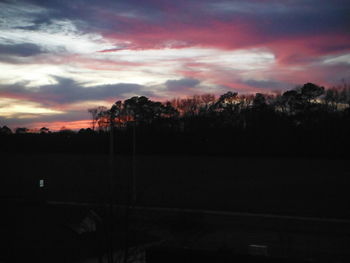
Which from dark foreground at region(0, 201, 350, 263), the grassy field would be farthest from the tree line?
dark foreground at region(0, 201, 350, 263)

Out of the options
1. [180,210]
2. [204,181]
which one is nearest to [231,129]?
[204,181]

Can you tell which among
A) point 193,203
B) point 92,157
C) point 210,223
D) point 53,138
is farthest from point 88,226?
point 53,138

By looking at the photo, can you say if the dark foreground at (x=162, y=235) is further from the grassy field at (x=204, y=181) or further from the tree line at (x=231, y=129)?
the tree line at (x=231, y=129)

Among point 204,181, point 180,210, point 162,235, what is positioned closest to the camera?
point 162,235

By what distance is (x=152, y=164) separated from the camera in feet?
163

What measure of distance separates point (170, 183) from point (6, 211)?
28.5 metres

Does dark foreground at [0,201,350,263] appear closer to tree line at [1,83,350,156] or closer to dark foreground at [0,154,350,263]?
dark foreground at [0,154,350,263]

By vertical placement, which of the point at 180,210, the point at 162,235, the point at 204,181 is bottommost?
the point at 162,235

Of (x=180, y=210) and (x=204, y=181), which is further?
(x=204, y=181)

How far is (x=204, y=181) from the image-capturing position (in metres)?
44.3

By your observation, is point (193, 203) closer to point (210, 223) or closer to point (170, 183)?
point (210, 223)

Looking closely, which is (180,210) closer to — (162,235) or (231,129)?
(162,235)

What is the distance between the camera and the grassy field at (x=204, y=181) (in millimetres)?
32156

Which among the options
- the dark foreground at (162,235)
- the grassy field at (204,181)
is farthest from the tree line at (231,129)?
the dark foreground at (162,235)
